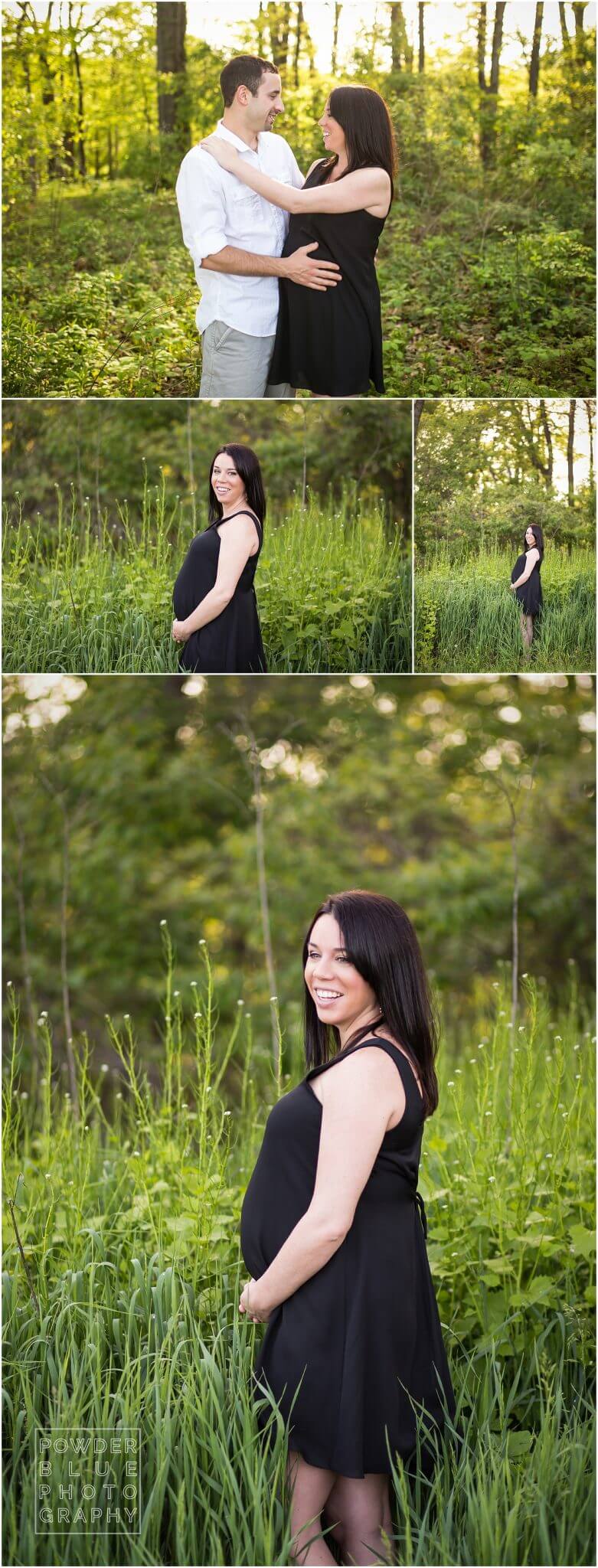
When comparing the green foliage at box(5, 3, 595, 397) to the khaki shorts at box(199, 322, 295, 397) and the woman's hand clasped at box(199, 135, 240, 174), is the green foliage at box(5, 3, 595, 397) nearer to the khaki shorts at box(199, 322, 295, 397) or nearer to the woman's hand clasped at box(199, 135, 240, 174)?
the khaki shorts at box(199, 322, 295, 397)

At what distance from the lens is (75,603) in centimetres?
360

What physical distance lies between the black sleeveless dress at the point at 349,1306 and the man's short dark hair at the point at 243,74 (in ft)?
9.30

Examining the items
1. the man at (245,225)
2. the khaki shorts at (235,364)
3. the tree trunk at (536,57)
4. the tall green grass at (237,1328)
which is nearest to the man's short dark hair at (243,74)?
the man at (245,225)

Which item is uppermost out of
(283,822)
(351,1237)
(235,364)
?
(235,364)

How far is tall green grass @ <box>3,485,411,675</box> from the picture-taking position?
3584 millimetres

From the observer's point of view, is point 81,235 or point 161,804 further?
point 161,804

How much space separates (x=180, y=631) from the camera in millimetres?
3531

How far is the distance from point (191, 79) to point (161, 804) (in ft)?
12.1

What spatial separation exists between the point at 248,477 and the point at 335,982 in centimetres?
171

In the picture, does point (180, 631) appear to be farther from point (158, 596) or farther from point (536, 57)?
point (536, 57)

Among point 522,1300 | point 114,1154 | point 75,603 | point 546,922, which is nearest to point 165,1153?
point 114,1154

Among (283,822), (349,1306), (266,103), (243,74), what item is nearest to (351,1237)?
(349,1306)

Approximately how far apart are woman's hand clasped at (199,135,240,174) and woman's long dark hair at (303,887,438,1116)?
91.2 inches

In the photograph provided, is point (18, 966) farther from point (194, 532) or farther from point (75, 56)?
point (75, 56)
